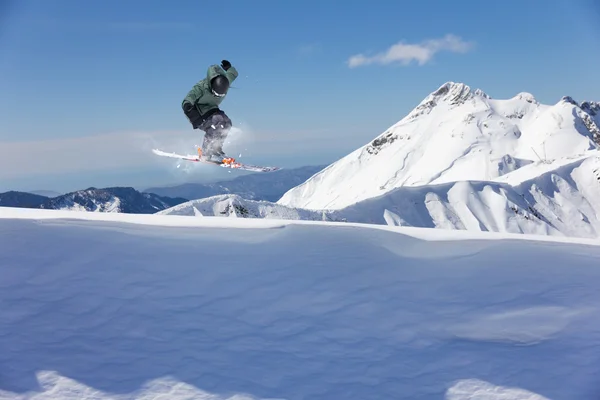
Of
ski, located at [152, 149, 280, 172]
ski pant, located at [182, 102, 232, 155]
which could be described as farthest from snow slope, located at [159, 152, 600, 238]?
ski pant, located at [182, 102, 232, 155]

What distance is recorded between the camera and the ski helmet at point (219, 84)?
39.1 feet

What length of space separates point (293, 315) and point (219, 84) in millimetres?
6662

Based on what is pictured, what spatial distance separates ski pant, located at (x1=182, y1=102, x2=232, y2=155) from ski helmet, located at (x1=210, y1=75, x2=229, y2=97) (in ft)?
3.85

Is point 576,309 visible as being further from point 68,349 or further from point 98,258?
point 98,258

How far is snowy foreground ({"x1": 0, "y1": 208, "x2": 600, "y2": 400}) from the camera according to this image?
5.75 m

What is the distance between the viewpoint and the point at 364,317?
726cm

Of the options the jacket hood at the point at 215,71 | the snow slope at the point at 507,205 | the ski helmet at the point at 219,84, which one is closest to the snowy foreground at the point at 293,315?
the ski helmet at the point at 219,84

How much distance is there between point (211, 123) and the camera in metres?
13.7

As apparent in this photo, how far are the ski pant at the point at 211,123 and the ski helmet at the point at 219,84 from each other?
117 centimetres

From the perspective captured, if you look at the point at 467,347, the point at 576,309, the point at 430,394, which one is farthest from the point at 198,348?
the point at 576,309

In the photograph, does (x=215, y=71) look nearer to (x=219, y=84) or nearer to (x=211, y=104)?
(x=219, y=84)

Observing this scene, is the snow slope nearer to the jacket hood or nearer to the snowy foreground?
the jacket hood

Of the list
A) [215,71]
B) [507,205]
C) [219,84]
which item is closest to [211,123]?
[219,84]

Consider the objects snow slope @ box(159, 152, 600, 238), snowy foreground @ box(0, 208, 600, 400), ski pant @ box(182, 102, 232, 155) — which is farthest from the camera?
snow slope @ box(159, 152, 600, 238)
